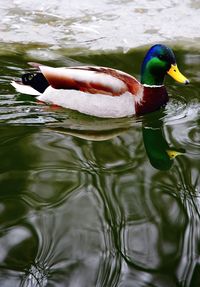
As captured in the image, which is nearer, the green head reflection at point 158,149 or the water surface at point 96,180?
the water surface at point 96,180

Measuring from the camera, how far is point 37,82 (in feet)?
18.0

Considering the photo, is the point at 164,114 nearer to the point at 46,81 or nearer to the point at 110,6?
the point at 46,81

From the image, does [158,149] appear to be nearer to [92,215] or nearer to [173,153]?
[173,153]

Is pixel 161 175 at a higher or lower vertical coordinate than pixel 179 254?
higher

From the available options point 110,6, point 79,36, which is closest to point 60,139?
point 79,36

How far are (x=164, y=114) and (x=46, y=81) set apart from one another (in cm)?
112

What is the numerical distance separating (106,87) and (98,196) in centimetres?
135

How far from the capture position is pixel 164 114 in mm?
5297

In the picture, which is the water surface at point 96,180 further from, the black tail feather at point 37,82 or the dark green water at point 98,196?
the black tail feather at point 37,82

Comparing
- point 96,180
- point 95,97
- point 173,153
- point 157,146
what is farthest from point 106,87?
point 96,180

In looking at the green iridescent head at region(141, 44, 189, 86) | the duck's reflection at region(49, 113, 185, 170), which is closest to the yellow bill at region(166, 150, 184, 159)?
the duck's reflection at region(49, 113, 185, 170)

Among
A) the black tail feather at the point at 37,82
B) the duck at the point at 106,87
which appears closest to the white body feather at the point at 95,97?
the duck at the point at 106,87

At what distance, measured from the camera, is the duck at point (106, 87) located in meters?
5.08

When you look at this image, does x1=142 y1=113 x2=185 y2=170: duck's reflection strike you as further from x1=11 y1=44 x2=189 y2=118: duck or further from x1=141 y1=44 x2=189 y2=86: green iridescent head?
x1=141 y1=44 x2=189 y2=86: green iridescent head
